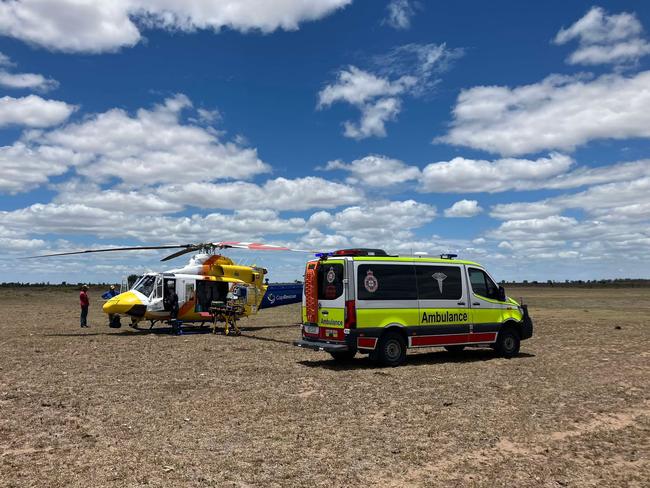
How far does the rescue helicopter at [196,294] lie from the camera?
2144cm

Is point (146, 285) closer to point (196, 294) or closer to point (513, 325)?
point (196, 294)

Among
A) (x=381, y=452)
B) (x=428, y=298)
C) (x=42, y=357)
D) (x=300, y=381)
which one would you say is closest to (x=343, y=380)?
(x=300, y=381)

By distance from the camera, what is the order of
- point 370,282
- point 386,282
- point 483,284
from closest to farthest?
point 370,282 < point 386,282 < point 483,284

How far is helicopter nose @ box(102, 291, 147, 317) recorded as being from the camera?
21.0 meters

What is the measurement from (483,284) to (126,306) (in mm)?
13484

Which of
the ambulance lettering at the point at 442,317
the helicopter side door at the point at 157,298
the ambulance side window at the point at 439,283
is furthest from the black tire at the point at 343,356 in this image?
the helicopter side door at the point at 157,298

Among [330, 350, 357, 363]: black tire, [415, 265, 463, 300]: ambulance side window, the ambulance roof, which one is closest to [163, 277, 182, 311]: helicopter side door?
[330, 350, 357, 363]: black tire

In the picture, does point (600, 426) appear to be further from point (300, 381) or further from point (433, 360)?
point (433, 360)

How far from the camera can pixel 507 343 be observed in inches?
602

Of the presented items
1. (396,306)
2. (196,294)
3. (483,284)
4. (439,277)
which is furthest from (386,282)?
(196,294)

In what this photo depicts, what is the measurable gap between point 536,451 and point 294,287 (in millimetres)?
19713

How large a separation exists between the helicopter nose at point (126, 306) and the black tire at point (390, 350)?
1162cm

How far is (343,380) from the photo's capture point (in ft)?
37.9

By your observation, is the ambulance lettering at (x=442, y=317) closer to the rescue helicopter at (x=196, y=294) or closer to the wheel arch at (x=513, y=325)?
the wheel arch at (x=513, y=325)
